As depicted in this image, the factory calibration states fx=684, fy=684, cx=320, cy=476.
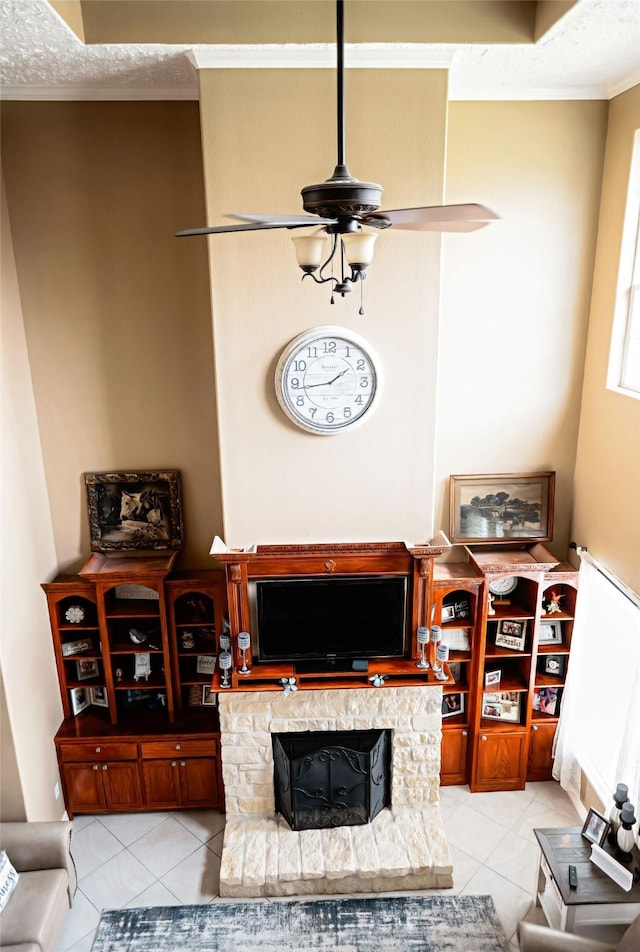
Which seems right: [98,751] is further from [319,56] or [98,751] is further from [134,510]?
[319,56]

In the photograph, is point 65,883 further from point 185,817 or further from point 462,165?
point 462,165

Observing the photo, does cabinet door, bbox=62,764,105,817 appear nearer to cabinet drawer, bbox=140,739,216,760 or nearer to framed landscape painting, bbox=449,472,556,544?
cabinet drawer, bbox=140,739,216,760

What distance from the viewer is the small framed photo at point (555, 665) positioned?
5.19m

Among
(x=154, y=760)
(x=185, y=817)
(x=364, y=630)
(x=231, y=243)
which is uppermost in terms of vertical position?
(x=231, y=243)

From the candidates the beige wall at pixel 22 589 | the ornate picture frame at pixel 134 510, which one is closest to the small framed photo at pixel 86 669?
the beige wall at pixel 22 589

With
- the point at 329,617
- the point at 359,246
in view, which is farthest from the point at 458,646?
the point at 359,246

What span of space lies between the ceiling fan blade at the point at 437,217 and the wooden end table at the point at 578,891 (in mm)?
3595

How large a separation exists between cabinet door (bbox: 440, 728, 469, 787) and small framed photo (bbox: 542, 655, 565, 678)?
791mm

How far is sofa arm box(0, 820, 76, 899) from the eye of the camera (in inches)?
164

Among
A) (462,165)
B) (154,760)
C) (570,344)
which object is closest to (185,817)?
(154,760)

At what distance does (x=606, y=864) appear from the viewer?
390 cm

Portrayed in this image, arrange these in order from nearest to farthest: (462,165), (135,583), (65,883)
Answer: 1. (65,883)
2. (462,165)
3. (135,583)

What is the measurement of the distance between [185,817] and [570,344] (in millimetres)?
4453

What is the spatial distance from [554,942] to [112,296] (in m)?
4.63
